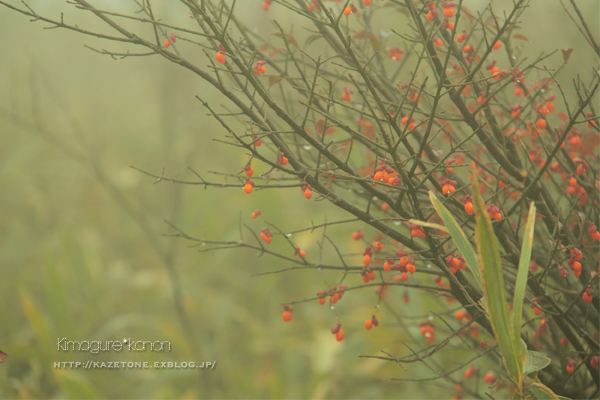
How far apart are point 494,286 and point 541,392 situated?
0.22 metres

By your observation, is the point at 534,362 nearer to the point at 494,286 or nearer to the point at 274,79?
the point at 494,286

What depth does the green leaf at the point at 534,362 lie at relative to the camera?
735mm

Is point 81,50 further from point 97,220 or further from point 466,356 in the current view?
point 466,356

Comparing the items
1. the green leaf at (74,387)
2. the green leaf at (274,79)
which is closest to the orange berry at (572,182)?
the green leaf at (274,79)

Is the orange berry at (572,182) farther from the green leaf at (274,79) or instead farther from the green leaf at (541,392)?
the green leaf at (274,79)

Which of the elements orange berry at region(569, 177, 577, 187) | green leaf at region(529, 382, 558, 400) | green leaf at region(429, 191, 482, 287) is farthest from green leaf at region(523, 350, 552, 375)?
orange berry at region(569, 177, 577, 187)

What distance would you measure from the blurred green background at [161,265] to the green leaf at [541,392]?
1.08 m

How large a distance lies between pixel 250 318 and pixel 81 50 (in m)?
3.66

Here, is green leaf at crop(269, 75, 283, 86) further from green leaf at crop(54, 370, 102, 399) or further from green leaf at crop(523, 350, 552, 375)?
green leaf at crop(54, 370, 102, 399)

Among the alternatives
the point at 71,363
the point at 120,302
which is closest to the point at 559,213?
the point at 71,363

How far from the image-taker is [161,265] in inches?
130

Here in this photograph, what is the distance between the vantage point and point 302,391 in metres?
2.27

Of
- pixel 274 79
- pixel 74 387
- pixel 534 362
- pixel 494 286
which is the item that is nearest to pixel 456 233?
pixel 494 286

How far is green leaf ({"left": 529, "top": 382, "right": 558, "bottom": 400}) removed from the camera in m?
0.73
